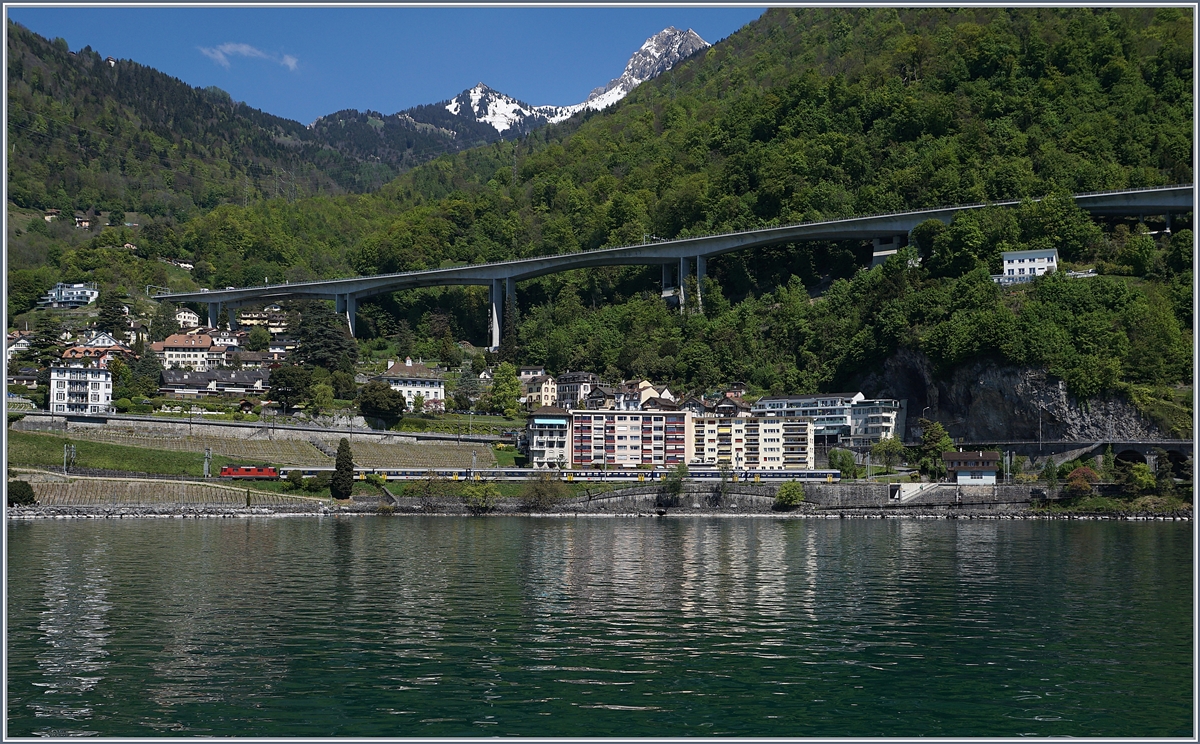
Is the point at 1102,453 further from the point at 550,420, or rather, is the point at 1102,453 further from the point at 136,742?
the point at 136,742

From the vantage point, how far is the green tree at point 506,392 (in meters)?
105

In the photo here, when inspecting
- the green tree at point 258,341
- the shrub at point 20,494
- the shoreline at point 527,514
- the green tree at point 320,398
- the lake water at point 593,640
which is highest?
the green tree at point 258,341

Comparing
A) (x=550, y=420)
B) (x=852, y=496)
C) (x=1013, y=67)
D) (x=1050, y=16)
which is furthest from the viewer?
(x=1050, y=16)

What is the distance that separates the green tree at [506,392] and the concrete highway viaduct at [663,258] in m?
19.2

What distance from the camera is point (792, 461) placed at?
9144 cm

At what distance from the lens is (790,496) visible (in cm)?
7794

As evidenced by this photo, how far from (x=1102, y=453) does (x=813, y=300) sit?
39789 mm

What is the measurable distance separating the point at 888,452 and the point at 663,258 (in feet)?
146

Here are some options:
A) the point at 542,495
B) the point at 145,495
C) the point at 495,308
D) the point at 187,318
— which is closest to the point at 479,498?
the point at 542,495

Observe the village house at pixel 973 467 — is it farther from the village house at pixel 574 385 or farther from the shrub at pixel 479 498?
the village house at pixel 574 385

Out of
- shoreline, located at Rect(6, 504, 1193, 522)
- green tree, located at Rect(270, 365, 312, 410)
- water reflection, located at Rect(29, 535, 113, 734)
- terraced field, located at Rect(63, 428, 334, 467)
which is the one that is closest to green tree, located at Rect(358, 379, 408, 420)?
green tree, located at Rect(270, 365, 312, 410)

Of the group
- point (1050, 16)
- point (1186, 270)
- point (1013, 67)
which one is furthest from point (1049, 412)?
point (1050, 16)

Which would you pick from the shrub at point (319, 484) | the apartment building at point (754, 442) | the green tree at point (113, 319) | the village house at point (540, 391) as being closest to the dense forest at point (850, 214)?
the village house at point (540, 391)

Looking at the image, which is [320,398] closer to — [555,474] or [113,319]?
[555,474]
